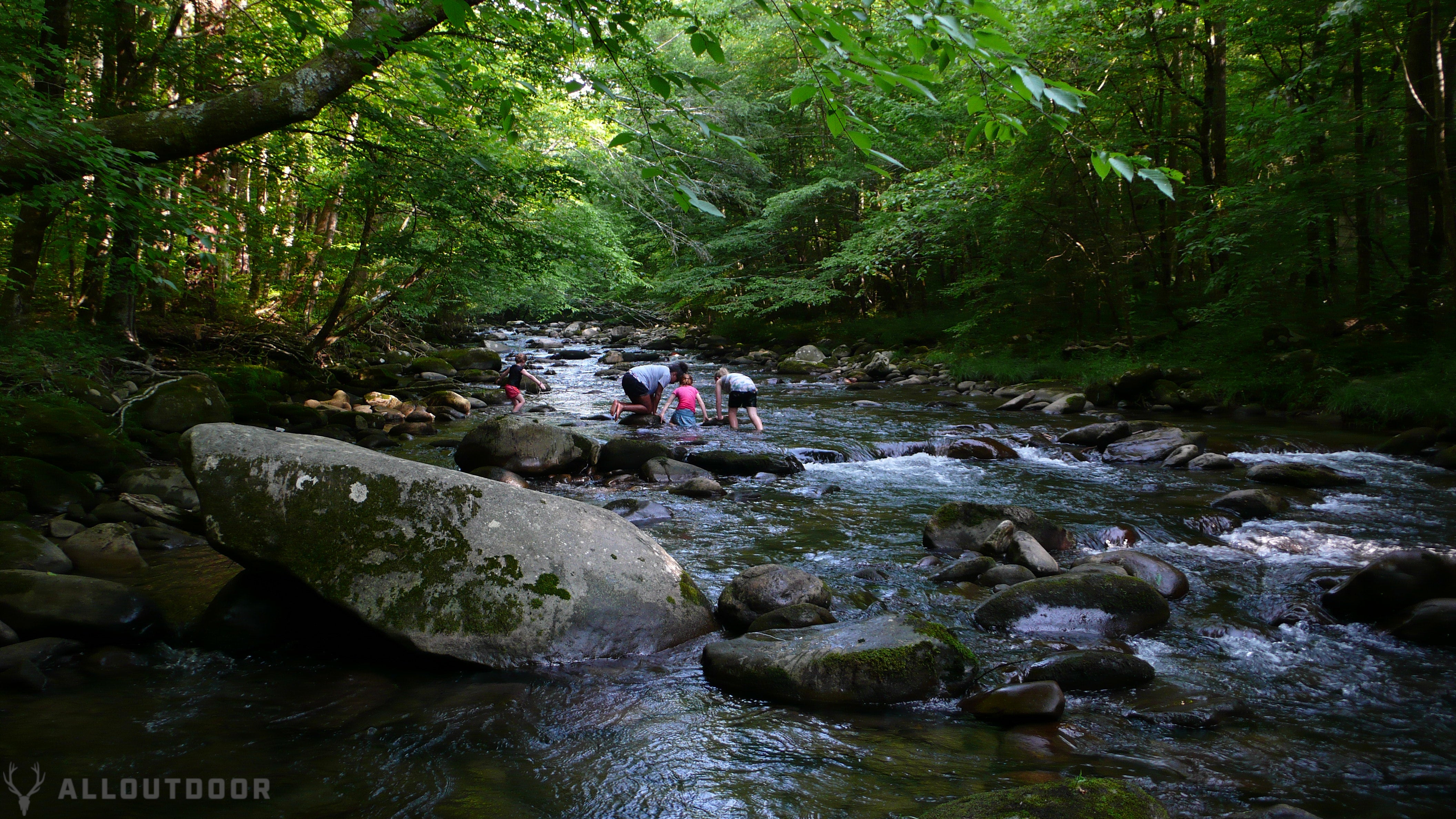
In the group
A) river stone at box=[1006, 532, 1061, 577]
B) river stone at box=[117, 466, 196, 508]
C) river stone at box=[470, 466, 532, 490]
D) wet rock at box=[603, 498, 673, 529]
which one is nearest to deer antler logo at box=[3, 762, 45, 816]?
river stone at box=[117, 466, 196, 508]

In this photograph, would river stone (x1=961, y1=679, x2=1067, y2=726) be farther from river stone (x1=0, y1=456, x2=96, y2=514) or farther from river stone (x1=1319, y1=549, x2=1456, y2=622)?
river stone (x1=0, y1=456, x2=96, y2=514)

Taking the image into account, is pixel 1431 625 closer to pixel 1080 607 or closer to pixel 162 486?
pixel 1080 607

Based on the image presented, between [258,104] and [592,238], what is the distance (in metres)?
11.2

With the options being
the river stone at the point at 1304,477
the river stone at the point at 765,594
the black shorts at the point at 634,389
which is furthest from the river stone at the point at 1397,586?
the black shorts at the point at 634,389

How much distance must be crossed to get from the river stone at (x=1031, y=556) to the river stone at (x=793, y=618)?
194 centimetres

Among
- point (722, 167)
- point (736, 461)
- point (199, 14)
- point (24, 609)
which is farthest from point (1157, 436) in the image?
point (722, 167)

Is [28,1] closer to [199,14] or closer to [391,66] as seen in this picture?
[391,66]

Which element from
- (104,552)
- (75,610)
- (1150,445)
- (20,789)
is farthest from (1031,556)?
(104,552)

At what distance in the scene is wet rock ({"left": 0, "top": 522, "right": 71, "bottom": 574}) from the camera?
468 cm

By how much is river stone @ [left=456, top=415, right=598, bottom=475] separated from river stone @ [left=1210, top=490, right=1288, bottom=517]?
7.30m

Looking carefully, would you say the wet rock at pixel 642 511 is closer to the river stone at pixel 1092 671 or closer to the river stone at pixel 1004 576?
the river stone at pixel 1004 576

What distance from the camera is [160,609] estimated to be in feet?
14.6

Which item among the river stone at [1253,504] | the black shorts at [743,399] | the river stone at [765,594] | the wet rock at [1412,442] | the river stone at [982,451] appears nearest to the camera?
the river stone at [765,594]

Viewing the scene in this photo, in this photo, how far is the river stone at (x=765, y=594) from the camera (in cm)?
482
